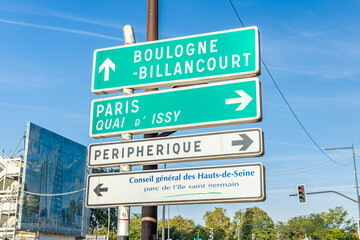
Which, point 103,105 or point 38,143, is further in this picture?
point 38,143

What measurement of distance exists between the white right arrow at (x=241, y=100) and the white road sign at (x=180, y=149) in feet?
1.12

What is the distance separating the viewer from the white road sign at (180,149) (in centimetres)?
559

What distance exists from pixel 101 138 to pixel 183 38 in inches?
76.8

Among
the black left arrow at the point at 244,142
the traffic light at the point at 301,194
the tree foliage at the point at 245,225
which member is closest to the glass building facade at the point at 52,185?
the tree foliage at the point at 245,225

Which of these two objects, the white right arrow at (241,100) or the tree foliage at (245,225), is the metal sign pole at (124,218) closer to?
the white right arrow at (241,100)

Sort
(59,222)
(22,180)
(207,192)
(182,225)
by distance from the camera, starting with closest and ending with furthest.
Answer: (207,192), (22,180), (59,222), (182,225)

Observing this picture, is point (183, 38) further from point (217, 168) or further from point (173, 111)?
point (217, 168)

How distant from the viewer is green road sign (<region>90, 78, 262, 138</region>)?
5.76 meters

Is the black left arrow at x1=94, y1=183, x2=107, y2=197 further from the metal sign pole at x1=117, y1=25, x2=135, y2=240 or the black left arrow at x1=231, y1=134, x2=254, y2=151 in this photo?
the black left arrow at x1=231, y1=134, x2=254, y2=151

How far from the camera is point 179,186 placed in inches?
226

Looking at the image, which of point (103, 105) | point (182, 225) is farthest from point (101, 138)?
point (182, 225)

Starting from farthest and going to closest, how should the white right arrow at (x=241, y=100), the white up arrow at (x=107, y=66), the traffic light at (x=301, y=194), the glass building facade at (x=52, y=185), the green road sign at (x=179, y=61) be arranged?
the glass building facade at (x=52, y=185) < the traffic light at (x=301, y=194) < the white up arrow at (x=107, y=66) < the green road sign at (x=179, y=61) < the white right arrow at (x=241, y=100)

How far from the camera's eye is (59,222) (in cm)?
5753

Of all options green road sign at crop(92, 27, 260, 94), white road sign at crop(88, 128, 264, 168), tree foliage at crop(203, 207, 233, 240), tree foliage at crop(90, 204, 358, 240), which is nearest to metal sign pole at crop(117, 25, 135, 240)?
white road sign at crop(88, 128, 264, 168)
